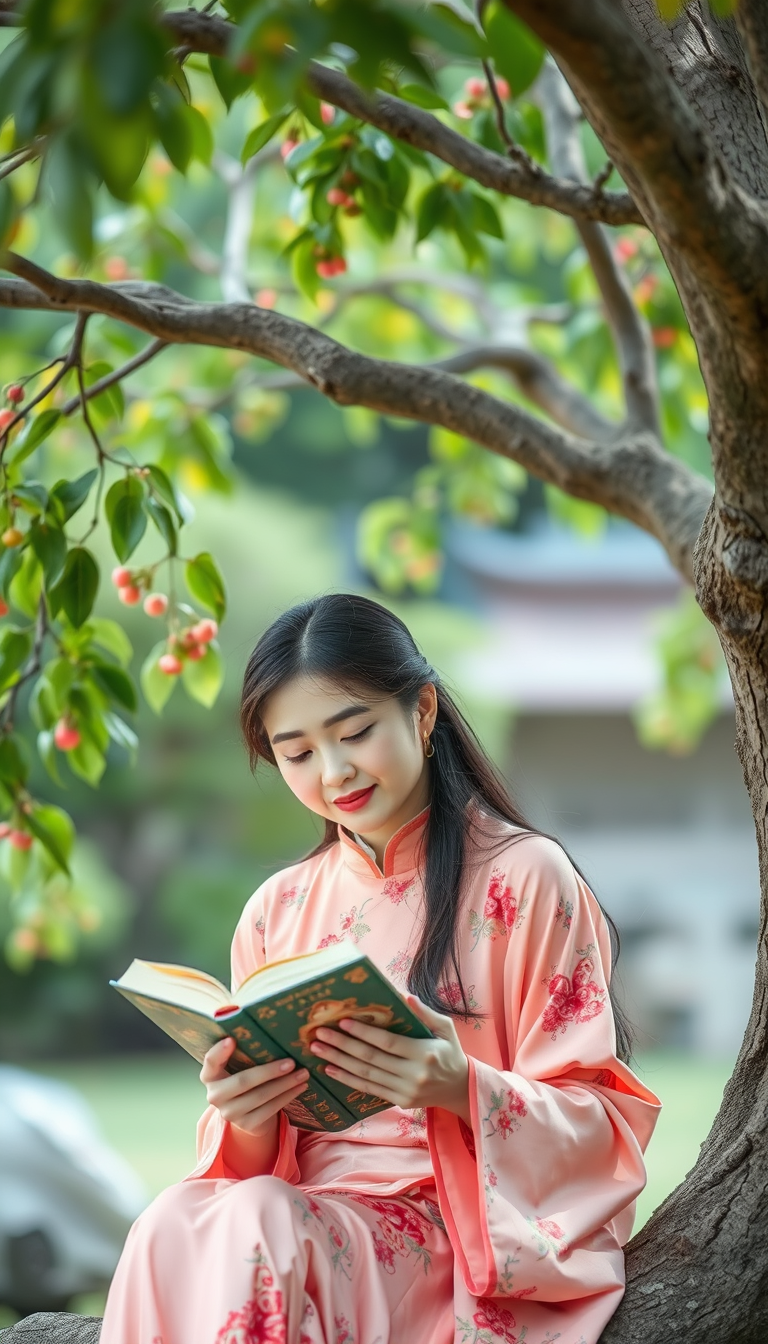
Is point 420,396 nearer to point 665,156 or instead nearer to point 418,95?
point 418,95

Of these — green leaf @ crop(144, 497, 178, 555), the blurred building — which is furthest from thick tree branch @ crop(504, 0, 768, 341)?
the blurred building

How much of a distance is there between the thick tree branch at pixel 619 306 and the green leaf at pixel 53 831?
0.87m

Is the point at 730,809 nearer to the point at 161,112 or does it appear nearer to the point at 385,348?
the point at 385,348

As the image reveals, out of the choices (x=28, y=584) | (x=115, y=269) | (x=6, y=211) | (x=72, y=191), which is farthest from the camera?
(x=115, y=269)

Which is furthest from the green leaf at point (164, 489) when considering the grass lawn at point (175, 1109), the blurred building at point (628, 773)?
the blurred building at point (628, 773)

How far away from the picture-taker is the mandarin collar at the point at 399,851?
1454mm

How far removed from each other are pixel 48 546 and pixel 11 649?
21cm

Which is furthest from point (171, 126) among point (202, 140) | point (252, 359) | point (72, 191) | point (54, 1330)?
point (252, 359)

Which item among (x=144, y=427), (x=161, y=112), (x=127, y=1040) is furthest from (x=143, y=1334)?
(x=127, y=1040)

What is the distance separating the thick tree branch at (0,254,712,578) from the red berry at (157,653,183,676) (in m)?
0.36

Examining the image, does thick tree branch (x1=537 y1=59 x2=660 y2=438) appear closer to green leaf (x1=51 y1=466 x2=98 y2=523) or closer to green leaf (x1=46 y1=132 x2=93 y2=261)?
green leaf (x1=51 y1=466 x2=98 y2=523)

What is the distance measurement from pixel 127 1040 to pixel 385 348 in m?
6.30

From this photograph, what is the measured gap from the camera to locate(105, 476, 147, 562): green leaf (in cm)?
141

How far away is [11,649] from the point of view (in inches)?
61.7
